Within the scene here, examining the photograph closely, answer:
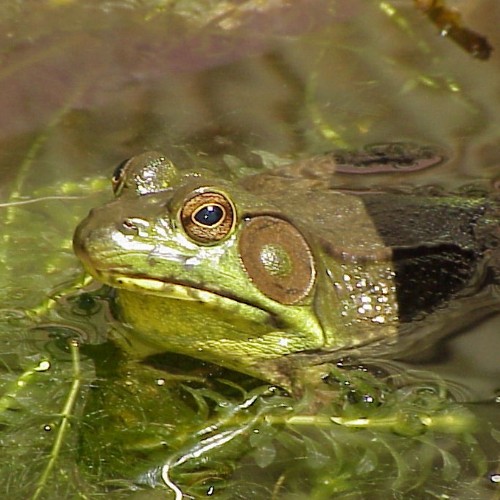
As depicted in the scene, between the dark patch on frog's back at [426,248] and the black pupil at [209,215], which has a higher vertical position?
the black pupil at [209,215]

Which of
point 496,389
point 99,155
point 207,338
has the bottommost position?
point 99,155

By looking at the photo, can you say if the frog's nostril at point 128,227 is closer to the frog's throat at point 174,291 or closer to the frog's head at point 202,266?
the frog's head at point 202,266

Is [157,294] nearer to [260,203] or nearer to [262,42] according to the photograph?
[260,203]

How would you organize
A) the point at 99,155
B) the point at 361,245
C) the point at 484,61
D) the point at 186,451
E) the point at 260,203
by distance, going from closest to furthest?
the point at 186,451 < the point at 260,203 < the point at 361,245 < the point at 99,155 < the point at 484,61

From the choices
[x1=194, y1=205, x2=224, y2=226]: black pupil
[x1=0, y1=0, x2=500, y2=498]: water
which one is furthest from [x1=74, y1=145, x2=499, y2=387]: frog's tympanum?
[x1=0, y1=0, x2=500, y2=498]: water

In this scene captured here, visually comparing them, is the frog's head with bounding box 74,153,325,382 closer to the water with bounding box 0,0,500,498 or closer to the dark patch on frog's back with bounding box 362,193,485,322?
the water with bounding box 0,0,500,498

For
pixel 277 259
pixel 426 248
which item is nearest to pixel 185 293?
pixel 277 259

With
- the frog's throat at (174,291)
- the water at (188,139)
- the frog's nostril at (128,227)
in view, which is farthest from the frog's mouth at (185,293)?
the water at (188,139)

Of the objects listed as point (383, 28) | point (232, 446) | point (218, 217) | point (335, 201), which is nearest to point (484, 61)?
point (383, 28)
